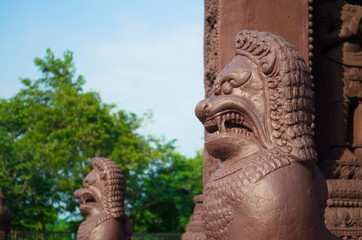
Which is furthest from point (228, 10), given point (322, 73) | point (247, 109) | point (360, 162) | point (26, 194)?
point (26, 194)

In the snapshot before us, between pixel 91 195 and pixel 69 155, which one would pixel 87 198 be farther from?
pixel 69 155

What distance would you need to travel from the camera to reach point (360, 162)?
22.6 feet

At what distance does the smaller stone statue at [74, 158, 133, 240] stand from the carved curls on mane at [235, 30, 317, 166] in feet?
13.9

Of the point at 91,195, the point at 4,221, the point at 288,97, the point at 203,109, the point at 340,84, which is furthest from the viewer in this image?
the point at 4,221

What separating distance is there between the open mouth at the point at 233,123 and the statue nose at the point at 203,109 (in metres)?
0.06

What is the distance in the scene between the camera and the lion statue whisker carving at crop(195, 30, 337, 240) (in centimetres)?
343

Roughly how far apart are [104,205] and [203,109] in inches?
162

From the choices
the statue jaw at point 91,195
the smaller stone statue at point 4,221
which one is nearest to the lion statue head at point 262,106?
the statue jaw at point 91,195

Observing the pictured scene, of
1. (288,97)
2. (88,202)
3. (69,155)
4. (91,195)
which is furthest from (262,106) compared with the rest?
(69,155)

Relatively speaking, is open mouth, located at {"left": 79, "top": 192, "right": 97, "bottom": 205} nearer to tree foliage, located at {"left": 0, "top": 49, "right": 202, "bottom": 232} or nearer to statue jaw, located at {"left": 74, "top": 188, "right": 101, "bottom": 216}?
statue jaw, located at {"left": 74, "top": 188, "right": 101, "bottom": 216}

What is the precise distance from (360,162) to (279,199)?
3828mm

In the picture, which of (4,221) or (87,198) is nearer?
(87,198)

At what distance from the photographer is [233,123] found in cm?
380

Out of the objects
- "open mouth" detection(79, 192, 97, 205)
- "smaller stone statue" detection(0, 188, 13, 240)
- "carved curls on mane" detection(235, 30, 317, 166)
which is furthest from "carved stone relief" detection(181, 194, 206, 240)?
"smaller stone statue" detection(0, 188, 13, 240)
